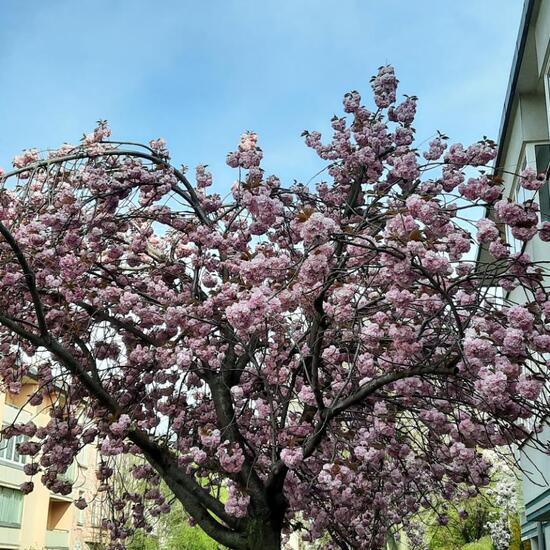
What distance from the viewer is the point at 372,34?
7.17 m

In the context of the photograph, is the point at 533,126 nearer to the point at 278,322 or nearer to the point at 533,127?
the point at 533,127

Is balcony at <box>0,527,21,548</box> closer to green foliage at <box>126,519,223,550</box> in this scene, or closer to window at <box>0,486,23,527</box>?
window at <box>0,486,23,527</box>

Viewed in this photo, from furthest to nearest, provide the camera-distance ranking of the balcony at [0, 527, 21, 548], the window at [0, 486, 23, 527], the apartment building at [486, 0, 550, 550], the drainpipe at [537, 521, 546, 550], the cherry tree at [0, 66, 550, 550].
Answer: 1. the window at [0, 486, 23, 527]
2. the balcony at [0, 527, 21, 548]
3. the drainpipe at [537, 521, 546, 550]
4. the apartment building at [486, 0, 550, 550]
5. the cherry tree at [0, 66, 550, 550]

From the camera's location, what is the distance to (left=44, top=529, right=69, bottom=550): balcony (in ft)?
101

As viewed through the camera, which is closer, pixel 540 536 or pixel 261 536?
pixel 261 536

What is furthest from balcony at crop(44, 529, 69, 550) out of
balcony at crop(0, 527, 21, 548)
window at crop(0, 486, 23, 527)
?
window at crop(0, 486, 23, 527)

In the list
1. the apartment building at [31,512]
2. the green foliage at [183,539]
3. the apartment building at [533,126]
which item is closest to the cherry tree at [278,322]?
the apartment building at [533,126]

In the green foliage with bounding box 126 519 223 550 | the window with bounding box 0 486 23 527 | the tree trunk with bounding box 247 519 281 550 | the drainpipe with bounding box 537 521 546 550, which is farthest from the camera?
the green foliage with bounding box 126 519 223 550

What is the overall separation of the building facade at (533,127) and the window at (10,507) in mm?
21280

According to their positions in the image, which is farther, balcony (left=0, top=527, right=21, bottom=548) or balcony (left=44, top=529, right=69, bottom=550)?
balcony (left=44, top=529, right=69, bottom=550)

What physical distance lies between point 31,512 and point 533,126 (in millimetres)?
26495

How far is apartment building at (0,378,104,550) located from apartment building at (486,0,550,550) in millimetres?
16620

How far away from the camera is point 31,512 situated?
2961cm

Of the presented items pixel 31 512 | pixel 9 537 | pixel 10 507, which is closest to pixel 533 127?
pixel 10 507
